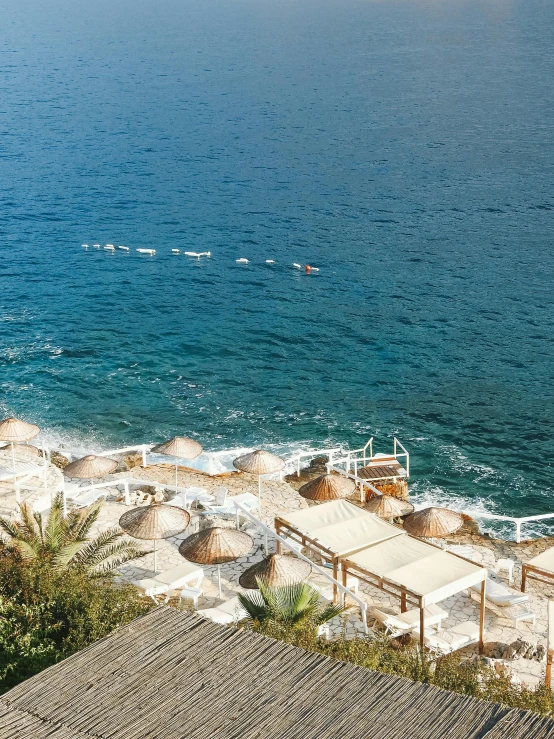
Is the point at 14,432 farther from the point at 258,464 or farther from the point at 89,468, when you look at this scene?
the point at 258,464

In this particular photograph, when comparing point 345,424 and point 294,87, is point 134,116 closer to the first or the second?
point 294,87

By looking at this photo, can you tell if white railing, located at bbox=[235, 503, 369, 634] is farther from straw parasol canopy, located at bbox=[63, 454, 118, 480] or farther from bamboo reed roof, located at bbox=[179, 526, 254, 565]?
straw parasol canopy, located at bbox=[63, 454, 118, 480]

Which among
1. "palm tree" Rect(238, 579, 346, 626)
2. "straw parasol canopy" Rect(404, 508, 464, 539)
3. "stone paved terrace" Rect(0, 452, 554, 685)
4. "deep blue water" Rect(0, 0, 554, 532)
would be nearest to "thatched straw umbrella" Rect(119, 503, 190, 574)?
"stone paved terrace" Rect(0, 452, 554, 685)

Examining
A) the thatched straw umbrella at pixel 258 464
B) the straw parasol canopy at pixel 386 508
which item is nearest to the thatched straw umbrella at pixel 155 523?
the thatched straw umbrella at pixel 258 464

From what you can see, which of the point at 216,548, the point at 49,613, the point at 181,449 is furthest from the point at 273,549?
the point at 49,613

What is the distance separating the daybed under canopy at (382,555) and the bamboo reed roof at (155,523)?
8.20ft

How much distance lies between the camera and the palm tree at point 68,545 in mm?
18844

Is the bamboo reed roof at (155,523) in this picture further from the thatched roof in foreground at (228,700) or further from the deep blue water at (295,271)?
the deep blue water at (295,271)

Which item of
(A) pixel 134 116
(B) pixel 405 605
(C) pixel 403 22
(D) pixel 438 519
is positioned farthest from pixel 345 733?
(C) pixel 403 22

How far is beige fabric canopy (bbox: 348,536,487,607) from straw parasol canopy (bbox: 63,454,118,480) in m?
8.56

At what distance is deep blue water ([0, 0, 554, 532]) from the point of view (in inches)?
1529

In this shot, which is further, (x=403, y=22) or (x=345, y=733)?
(x=403, y=22)

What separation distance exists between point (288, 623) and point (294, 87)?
378ft

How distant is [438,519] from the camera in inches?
902
